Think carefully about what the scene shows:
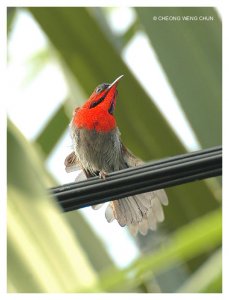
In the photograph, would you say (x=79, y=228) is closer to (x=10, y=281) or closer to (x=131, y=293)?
(x=131, y=293)

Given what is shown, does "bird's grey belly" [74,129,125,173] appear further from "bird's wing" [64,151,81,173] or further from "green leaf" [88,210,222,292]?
"green leaf" [88,210,222,292]

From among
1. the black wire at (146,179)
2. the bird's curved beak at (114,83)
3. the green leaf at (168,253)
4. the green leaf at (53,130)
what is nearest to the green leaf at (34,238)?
the green leaf at (168,253)

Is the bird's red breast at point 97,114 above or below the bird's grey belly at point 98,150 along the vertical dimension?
above

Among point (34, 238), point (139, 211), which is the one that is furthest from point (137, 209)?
point (34, 238)

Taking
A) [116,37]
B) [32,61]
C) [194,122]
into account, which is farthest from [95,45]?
[32,61]

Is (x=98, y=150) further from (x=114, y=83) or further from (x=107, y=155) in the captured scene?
(x=114, y=83)

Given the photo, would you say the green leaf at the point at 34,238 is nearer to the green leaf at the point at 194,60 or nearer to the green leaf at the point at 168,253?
the green leaf at the point at 168,253

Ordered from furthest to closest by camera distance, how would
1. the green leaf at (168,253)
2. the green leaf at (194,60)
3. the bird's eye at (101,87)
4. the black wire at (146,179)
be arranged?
the bird's eye at (101,87)
the green leaf at (194,60)
the black wire at (146,179)
the green leaf at (168,253)
